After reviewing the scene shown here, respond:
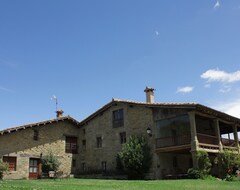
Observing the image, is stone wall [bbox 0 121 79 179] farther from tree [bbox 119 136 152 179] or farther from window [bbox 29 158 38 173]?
tree [bbox 119 136 152 179]

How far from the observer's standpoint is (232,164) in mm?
22547

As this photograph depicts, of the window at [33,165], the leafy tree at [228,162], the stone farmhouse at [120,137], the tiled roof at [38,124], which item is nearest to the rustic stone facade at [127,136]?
the stone farmhouse at [120,137]

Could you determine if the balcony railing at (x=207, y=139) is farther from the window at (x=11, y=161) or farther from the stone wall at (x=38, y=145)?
the window at (x=11, y=161)

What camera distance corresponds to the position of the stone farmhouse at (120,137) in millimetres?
24406

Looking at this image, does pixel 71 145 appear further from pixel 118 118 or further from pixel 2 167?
pixel 2 167

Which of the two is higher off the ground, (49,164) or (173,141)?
(173,141)

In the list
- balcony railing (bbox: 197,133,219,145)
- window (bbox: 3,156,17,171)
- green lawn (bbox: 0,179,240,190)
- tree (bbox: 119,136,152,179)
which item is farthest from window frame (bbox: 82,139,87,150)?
green lawn (bbox: 0,179,240,190)

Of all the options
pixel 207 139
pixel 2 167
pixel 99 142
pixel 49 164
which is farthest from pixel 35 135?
pixel 207 139

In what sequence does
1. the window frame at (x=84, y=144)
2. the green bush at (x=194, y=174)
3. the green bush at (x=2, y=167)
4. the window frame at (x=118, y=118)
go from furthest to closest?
the window frame at (x=84, y=144)
the window frame at (x=118, y=118)
the green bush at (x=2, y=167)
the green bush at (x=194, y=174)

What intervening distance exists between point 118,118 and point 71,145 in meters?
6.62

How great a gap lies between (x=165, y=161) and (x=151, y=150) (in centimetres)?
150

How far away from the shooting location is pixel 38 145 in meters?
29.5

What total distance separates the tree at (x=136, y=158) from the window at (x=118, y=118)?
3.55 m

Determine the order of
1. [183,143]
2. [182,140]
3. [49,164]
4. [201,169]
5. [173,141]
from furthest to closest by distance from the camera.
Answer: [49,164]
[173,141]
[182,140]
[183,143]
[201,169]
